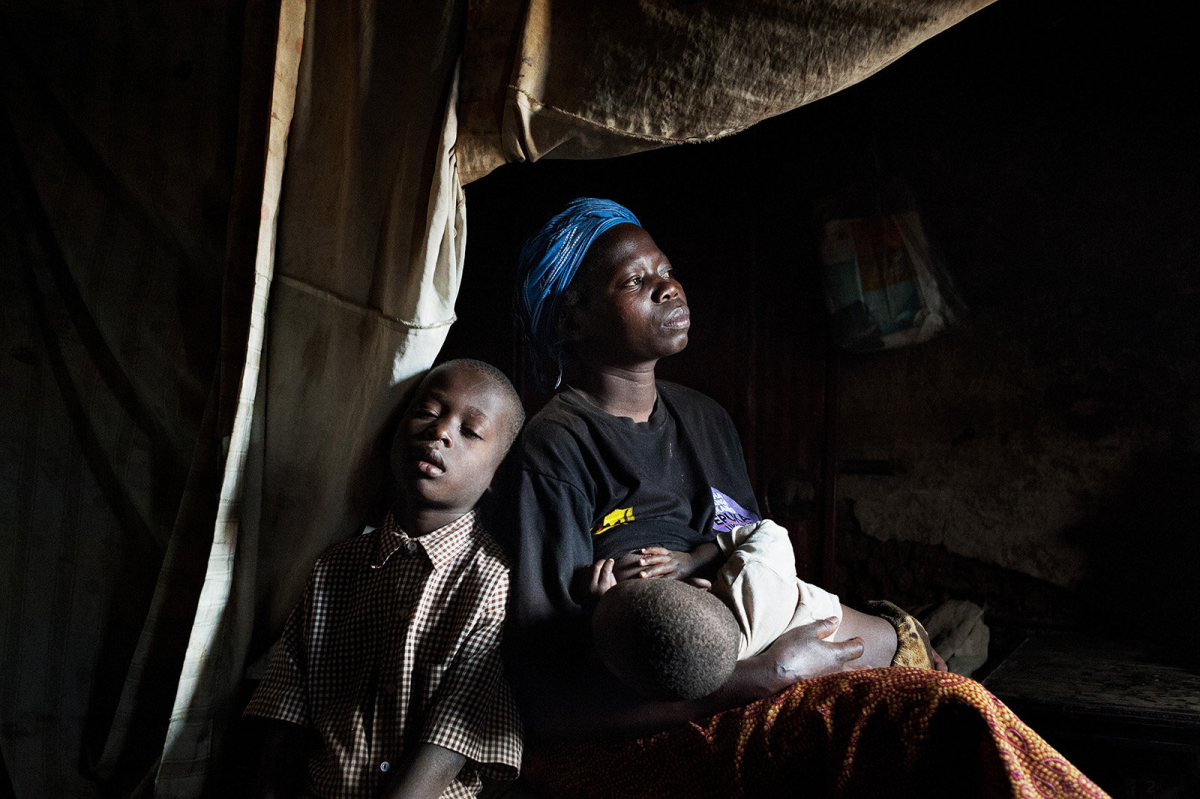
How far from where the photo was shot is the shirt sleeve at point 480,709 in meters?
1.37

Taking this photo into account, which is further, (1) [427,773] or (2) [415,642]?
(2) [415,642]

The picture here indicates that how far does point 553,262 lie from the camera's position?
6.23 ft

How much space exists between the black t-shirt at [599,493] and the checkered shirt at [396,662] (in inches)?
3.6

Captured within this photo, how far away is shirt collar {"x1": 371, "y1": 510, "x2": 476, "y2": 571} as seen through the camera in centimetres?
154

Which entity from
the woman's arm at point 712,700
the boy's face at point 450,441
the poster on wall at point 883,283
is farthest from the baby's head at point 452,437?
the poster on wall at point 883,283

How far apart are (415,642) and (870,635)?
3.33ft

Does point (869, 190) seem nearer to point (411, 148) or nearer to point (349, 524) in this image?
point (411, 148)

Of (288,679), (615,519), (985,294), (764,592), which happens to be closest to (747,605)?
(764,592)

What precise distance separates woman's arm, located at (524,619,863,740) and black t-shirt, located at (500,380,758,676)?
138 millimetres

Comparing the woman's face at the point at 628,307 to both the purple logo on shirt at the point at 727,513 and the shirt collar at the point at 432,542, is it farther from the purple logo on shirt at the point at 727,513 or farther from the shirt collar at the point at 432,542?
the shirt collar at the point at 432,542

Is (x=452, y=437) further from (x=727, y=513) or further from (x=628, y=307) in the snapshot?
(x=727, y=513)

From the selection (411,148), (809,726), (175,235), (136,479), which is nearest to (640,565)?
(809,726)

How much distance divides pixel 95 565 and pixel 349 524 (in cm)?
62

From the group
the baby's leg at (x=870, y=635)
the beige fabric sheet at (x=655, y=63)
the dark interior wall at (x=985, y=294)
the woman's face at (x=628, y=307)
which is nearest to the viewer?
the beige fabric sheet at (x=655, y=63)
